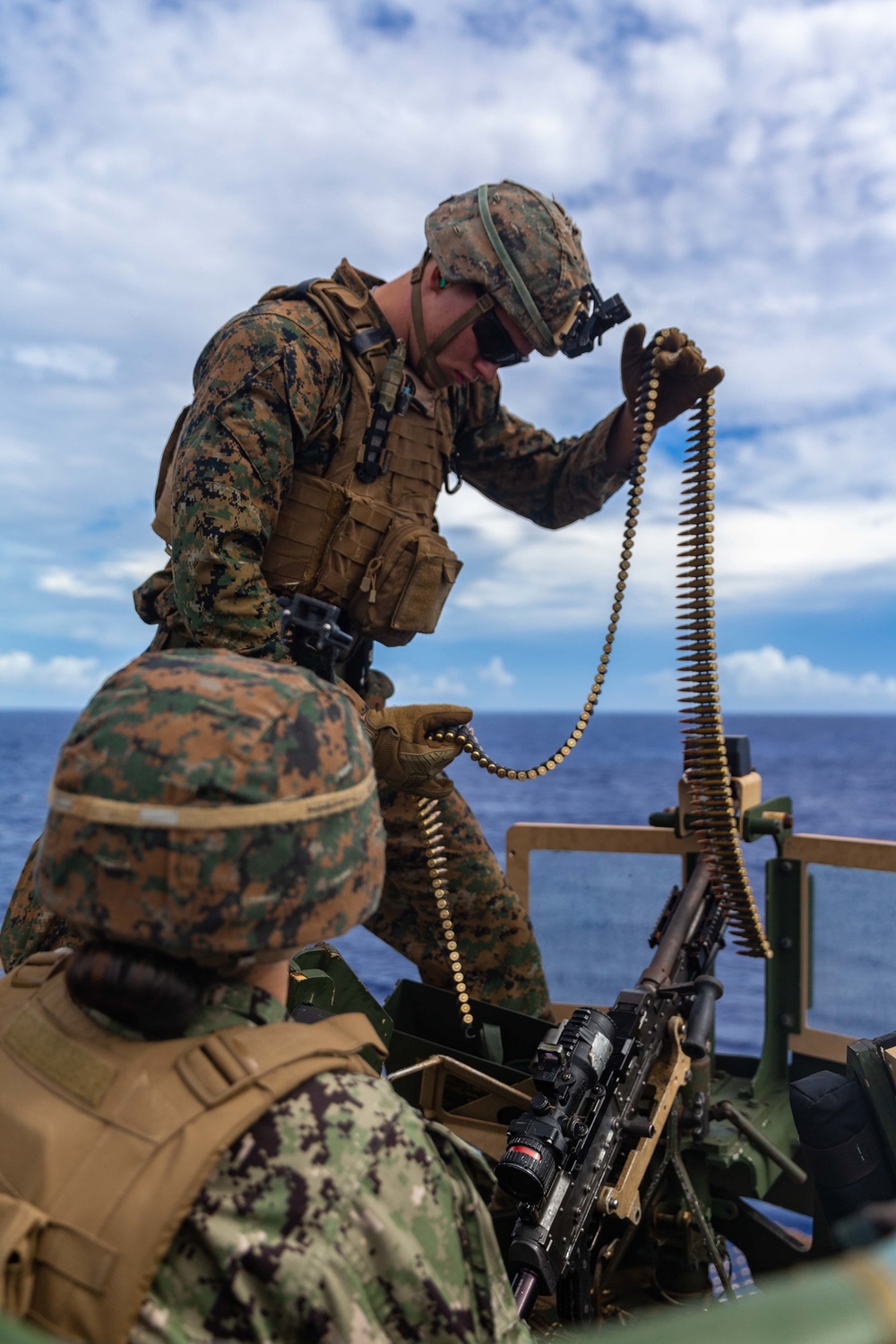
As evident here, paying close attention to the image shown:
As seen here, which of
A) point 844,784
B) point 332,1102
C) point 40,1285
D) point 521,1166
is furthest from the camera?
point 844,784

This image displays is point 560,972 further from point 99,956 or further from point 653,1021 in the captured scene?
point 99,956

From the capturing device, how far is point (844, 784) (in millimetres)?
50750

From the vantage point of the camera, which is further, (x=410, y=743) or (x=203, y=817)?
(x=410, y=743)

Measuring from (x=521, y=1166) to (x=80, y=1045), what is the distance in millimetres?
1552

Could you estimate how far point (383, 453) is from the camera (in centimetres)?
402

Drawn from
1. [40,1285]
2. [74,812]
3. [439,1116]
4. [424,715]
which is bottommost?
[439,1116]

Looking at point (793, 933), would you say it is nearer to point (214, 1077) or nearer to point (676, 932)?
point (676, 932)

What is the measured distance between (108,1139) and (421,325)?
10.2 ft

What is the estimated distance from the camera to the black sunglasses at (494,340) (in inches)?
159

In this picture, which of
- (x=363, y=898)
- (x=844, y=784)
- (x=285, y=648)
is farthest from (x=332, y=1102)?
(x=844, y=784)

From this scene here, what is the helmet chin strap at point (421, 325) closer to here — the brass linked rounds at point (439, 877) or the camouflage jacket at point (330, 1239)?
the brass linked rounds at point (439, 877)

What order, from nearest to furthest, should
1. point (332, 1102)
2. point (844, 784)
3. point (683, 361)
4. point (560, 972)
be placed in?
point (332, 1102)
point (683, 361)
point (560, 972)
point (844, 784)

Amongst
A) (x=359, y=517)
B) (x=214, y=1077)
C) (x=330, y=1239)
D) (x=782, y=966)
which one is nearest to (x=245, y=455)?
(x=359, y=517)

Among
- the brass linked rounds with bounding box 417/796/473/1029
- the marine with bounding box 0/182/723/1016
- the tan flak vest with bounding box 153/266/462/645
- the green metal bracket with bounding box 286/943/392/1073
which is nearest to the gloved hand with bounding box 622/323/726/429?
the marine with bounding box 0/182/723/1016
